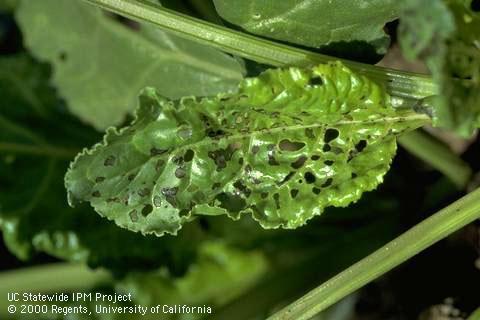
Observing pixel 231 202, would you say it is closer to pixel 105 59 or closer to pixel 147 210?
pixel 147 210

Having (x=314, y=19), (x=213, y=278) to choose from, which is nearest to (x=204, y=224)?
(x=213, y=278)

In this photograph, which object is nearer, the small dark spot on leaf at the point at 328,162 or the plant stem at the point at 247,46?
the plant stem at the point at 247,46

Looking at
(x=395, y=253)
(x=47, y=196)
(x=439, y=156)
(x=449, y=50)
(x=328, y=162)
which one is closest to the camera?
(x=449, y=50)

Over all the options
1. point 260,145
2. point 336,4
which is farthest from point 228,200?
point 336,4

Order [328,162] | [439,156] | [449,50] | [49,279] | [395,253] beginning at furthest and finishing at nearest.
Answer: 1. [49,279]
2. [439,156]
3. [328,162]
4. [395,253]
5. [449,50]

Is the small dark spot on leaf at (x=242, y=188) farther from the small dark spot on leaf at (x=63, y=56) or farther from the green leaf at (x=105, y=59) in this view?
the small dark spot on leaf at (x=63, y=56)

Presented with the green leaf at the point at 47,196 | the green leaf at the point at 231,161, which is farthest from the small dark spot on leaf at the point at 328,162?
the green leaf at the point at 47,196

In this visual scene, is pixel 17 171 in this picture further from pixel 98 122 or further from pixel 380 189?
pixel 380 189

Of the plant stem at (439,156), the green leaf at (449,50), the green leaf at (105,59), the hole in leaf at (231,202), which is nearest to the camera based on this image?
the green leaf at (449,50)
